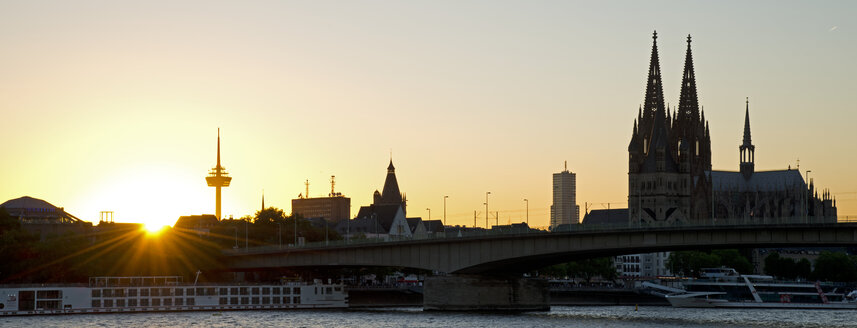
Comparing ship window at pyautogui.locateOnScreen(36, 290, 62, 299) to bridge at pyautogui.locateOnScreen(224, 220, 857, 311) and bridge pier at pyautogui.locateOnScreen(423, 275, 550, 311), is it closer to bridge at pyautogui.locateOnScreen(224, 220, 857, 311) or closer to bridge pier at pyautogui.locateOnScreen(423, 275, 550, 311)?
bridge at pyautogui.locateOnScreen(224, 220, 857, 311)

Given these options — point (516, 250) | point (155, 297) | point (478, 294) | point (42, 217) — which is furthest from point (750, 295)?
point (42, 217)

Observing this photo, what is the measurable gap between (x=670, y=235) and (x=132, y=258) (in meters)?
64.0

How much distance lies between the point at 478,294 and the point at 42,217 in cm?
8996

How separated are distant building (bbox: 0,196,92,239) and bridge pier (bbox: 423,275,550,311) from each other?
7006 centimetres

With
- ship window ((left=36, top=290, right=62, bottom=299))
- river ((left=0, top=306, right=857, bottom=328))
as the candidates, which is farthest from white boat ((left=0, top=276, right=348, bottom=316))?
river ((left=0, top=306, right=857, bottom=328))

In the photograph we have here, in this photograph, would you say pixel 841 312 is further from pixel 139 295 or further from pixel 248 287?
pixel 139 295

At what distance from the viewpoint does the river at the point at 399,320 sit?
100812mm

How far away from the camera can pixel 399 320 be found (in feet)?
356

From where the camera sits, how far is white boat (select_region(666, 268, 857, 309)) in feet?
511

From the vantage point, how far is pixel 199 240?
154 m

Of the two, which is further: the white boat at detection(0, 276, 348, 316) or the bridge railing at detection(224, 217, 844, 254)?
the white boat at detection(0, 276, 348, 316)

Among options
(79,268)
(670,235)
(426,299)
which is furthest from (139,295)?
(670,235)

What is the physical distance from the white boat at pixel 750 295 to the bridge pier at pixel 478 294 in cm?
3739

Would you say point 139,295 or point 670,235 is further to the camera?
point 139,295
